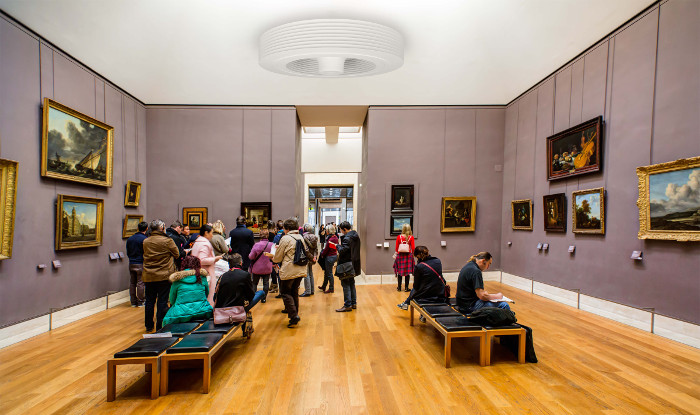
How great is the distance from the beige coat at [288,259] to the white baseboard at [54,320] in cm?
520

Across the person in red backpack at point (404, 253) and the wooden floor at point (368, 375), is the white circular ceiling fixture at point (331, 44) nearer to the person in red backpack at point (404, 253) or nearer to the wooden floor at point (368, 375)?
the person in red backpack at point (404, 253)

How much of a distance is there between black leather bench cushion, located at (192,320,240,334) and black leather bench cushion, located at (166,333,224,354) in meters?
0.19

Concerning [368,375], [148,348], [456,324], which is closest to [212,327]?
[148,348]

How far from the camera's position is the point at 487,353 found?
207 inches

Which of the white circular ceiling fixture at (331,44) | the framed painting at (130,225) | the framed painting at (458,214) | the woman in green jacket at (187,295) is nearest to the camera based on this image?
the woman in green jacket at (187,295)

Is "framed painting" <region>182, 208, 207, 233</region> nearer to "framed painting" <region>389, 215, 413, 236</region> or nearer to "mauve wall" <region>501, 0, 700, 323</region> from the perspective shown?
"framed painting" <region>389, 215, 413, 236</region>

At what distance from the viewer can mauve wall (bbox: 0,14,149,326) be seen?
6477mm

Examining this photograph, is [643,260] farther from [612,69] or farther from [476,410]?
[476,410]

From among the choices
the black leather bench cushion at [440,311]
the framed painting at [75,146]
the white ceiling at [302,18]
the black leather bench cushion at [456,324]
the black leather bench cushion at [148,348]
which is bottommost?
the black leather bench cushion at [148,348]

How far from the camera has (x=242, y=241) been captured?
30.4 feet

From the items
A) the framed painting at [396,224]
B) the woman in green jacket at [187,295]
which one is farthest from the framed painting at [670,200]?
the woman in green jacket at [187,295]

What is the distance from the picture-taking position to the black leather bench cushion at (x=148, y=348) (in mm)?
4262

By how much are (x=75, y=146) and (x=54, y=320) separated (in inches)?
163

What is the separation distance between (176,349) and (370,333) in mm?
3759
